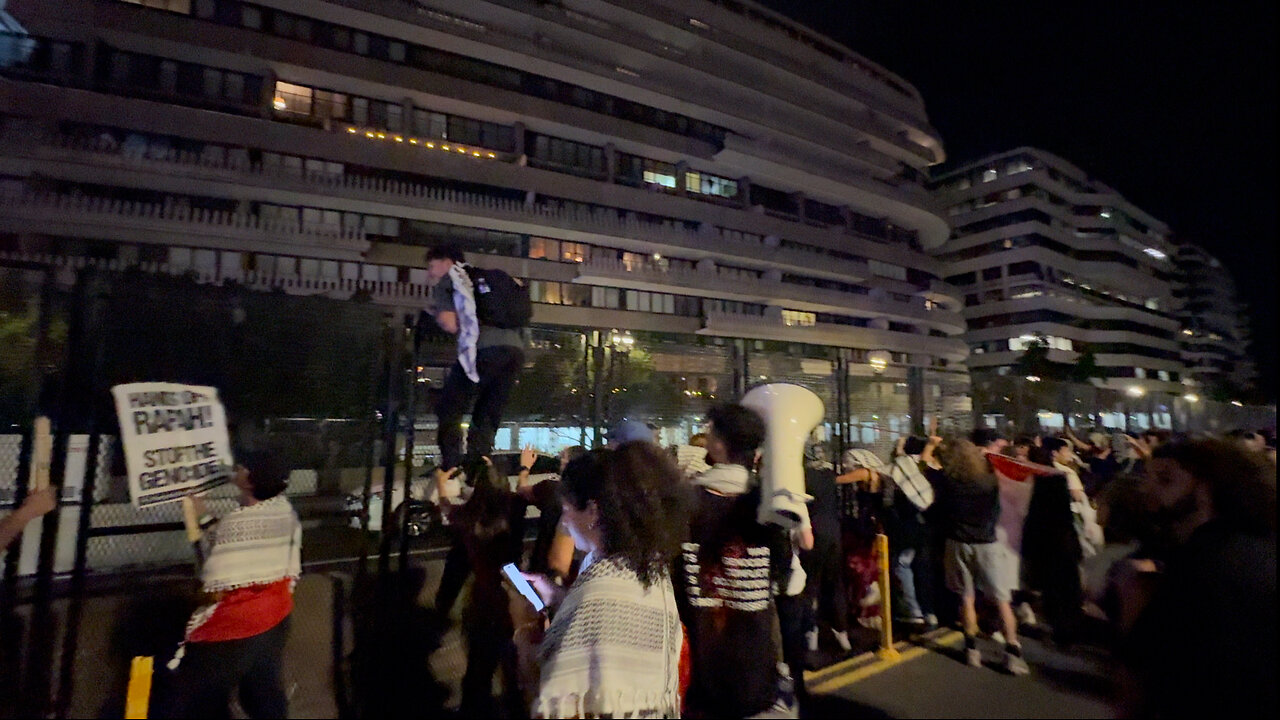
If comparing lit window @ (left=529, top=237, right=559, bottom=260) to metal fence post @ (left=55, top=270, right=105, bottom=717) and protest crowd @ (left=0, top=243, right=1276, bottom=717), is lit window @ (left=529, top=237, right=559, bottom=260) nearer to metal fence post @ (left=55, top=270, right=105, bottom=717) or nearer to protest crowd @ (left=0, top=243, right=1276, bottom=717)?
protest crowd @ (left=0, top=243, right=1276, bottom=717)

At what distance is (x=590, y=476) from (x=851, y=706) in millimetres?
3413

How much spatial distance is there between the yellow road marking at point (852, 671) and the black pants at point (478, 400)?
3.06 m

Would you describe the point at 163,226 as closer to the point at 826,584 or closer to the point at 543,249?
the point at 543,249

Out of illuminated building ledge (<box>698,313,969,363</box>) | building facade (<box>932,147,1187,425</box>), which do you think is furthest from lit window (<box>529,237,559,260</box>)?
building facade (<box>932,147,1187,425</box>)

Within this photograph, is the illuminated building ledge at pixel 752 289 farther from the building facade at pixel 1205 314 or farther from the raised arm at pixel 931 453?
the building facade at pixel 1205 314

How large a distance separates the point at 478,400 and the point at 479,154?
110 ft

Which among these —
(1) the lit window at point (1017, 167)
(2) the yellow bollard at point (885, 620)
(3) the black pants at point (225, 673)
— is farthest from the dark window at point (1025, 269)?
(3) the black pants at point (225, 673)

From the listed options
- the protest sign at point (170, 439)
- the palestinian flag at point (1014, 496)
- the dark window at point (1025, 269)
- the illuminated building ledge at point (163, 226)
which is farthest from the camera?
the dark window at point (1025, 269)

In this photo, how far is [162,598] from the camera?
12.0ft

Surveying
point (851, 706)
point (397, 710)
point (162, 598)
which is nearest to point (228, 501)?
point (162, 598)

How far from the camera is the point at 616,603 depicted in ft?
6.08

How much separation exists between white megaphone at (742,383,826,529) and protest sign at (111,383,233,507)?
9.62 ft

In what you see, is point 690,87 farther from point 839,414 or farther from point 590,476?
point 590,476

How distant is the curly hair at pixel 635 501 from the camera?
1.98 metres
